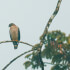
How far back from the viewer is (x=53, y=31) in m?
7.32

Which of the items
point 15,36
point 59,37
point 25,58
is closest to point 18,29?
point 15,36

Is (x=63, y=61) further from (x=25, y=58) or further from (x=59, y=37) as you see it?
(x=25, y=58)

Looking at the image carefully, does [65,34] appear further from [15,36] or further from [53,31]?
[15,36]

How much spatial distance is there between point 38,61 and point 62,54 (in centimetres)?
79

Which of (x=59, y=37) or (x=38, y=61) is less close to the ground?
(x=59, y=37)

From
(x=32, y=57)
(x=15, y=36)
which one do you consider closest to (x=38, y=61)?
(x=32, y=57)

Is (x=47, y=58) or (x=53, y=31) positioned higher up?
(x=53, y=31)

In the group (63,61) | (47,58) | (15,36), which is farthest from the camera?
(15,36)

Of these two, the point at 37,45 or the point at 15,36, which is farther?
the point at 15,36

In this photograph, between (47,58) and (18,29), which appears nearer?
(47,58)

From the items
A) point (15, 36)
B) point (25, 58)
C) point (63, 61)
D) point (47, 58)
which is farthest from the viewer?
point (15, 36)

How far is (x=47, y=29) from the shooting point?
720cm

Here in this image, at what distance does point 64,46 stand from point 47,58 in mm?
662

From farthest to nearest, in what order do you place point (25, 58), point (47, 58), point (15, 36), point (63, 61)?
point (15, 36) → point (25, 58) → point (47, 58) → point (63, 61)
